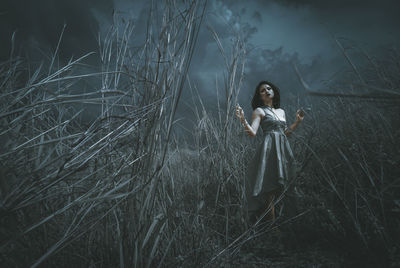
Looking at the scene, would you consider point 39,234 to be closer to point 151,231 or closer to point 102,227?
point 102,227

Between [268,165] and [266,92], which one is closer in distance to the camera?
[268,165]

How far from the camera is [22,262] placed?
0.46m

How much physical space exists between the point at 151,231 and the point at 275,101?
2398 mm

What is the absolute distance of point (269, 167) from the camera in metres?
1.92

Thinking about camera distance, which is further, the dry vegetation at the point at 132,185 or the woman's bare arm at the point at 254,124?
the woman's bare arm at the point at 254,124

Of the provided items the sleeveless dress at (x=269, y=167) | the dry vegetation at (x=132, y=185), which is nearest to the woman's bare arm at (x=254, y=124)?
the sleeveless dress at (x=269, y=167)

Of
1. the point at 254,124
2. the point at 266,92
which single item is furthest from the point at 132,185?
the point at 266,92

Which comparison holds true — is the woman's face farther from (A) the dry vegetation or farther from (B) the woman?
(A) the dry vegetation

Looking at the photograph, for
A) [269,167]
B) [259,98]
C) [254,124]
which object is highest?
[259,98]

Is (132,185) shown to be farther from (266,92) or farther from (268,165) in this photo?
(266,92)

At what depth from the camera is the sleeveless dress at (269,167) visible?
1795mm

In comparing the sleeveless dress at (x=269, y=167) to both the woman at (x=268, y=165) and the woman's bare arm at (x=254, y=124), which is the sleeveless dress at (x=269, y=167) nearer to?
the woman at (x=268, y=165)

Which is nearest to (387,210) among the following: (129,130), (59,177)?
(129,130)

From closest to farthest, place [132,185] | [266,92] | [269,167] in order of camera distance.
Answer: [132,185] < [269,167] < [266,92]
